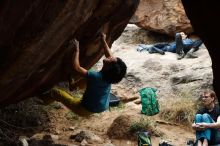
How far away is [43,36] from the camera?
21.2 feet

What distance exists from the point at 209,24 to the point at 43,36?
3.02 meters

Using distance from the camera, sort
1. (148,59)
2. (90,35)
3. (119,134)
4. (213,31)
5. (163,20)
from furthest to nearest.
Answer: (163,20), (148,59), (119,134), (90,35), (213,31)

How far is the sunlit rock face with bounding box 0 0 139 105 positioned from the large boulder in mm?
7325

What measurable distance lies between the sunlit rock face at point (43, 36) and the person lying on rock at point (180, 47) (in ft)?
18.2

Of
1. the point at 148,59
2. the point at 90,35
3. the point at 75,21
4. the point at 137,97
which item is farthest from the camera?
the point at 148,59

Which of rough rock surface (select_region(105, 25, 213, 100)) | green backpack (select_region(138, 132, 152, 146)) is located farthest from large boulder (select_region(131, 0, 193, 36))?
green backpack (select_region(138, 132, 152, 146))

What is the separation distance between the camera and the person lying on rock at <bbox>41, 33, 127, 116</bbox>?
6.70 m

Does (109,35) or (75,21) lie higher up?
(75,21)

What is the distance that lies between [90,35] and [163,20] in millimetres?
8321

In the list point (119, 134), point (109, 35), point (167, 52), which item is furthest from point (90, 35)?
point (167, 52)

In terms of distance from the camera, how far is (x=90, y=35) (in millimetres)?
8086

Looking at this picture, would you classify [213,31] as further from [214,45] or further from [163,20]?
[163,20]

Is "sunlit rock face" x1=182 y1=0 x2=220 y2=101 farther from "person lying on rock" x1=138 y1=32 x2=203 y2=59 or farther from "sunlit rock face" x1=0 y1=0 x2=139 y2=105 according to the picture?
"person lying on rock" x1=138 y1=32 x2=203 y2=59

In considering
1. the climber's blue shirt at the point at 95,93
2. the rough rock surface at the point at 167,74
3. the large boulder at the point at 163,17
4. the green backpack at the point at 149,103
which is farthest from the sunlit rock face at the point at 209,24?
the large boulder at the point at 163,17
